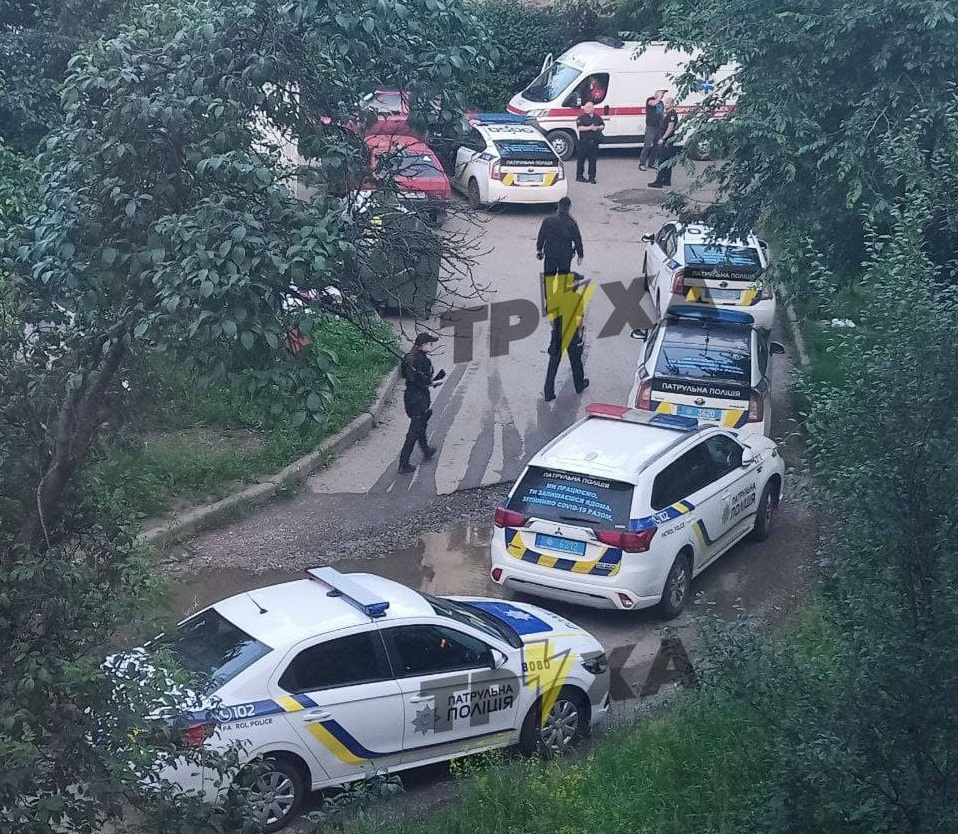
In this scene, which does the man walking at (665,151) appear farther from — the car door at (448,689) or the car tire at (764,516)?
the car door at (448,689)

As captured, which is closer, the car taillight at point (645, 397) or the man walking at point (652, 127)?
the car taillight at point (645, 397)

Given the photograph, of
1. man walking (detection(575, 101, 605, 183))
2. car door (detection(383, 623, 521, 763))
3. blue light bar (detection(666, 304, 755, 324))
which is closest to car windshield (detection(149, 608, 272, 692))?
car door (detection(383, 623, 521, 763))

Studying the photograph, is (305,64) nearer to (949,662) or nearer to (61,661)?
(61,661)

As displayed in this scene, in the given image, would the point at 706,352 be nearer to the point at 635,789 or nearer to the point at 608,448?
the point at 608,448

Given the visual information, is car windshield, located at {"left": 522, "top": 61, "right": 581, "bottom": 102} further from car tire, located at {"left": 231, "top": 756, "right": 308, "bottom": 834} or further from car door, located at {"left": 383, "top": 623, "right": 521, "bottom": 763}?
car tire, located at {"left": 231, "top": 756, "right": 308, "bottom": 834}

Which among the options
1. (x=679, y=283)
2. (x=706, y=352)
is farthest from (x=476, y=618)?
(x=679, y=283)

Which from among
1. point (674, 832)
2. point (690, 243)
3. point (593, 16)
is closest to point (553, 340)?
point (690, 243)

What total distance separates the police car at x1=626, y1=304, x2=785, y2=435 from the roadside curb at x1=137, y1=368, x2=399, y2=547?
3.19 metres

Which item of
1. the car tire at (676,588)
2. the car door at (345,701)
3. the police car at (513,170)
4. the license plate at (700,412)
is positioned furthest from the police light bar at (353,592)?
the police car at (513,170)

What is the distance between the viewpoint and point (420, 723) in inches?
335

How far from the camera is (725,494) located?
39.3 feet

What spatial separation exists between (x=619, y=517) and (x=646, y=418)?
6.35ft

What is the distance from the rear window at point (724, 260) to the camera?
56.7 ft

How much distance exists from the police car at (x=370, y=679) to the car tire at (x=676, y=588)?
1.82 m
